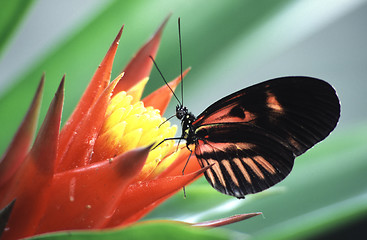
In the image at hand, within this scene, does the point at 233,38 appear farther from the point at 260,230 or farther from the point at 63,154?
the point at 63,154

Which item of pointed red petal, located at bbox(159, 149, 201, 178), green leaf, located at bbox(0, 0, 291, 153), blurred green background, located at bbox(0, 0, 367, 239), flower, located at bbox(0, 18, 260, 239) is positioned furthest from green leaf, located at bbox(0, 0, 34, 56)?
pointed red petal, located at bbox(159, 149, 201, 178)

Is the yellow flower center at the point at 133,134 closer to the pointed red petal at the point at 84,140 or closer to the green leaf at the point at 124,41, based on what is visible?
the pointed red petal at the point at 84,140

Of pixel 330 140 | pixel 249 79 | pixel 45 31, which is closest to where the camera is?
pixel 330 140

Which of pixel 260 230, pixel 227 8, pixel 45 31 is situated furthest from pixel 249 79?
pixel 260 230

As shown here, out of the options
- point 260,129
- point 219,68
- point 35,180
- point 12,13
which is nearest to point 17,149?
point 35,180

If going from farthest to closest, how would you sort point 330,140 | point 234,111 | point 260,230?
1. point 330,140
2. point 260,230
3. point 234,111

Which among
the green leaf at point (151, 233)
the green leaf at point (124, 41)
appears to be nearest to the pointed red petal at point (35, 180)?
the green leaf at point (151, 233)
